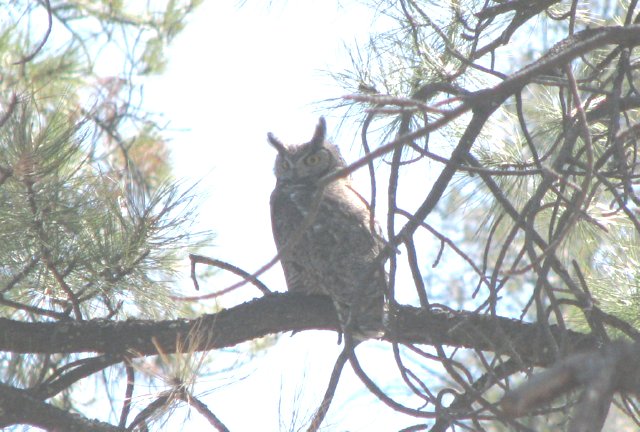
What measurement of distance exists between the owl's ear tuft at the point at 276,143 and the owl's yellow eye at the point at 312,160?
0.38ft

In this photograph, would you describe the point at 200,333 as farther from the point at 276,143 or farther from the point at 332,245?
the point at 276,143

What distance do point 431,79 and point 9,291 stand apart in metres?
1.39

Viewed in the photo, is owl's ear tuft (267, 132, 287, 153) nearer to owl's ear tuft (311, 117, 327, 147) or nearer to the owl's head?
the owl's head

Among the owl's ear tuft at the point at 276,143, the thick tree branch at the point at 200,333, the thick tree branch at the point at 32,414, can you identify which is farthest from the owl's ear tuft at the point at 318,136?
the thick tree branch at the point at 32,414

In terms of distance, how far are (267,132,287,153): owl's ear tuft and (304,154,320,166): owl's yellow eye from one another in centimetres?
12

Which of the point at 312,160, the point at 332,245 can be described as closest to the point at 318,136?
the point at 312,160

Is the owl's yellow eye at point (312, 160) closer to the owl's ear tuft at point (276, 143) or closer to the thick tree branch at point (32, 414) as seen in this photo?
the owl's ear tuft at point (276, 143)

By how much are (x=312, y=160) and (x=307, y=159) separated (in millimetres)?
24

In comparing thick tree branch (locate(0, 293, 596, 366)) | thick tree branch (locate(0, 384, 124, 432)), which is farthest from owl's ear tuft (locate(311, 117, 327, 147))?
thick tree branch (locate(0, 384, 124, 432))

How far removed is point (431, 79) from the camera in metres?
2.44

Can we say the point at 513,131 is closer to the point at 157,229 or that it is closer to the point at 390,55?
the point at 390,55

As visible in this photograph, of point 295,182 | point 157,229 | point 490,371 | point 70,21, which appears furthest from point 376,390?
point 70,21

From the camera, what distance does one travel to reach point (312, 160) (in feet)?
12.5

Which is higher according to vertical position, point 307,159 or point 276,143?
point 276,143
